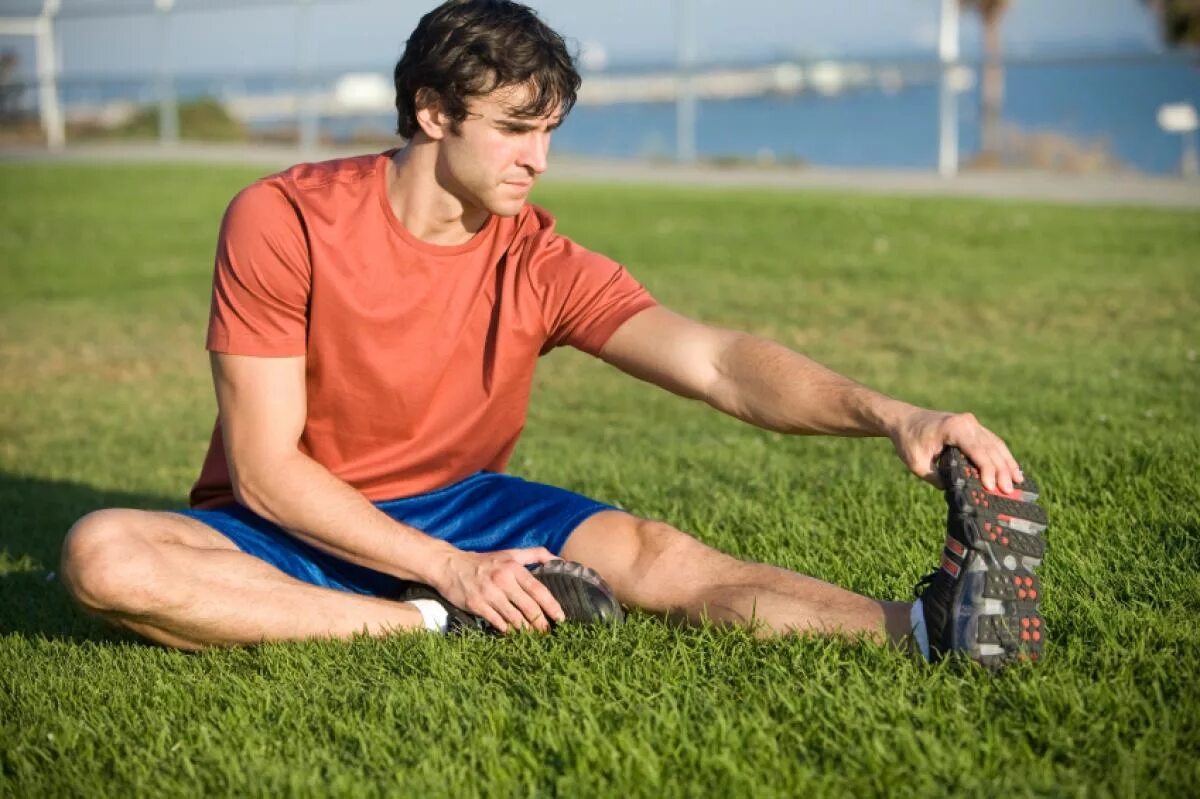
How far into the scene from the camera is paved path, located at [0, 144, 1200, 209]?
17.8 m

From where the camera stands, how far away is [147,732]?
335cm

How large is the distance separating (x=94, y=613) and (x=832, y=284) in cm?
830

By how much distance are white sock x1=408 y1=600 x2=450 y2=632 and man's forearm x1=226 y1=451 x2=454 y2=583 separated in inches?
3.9

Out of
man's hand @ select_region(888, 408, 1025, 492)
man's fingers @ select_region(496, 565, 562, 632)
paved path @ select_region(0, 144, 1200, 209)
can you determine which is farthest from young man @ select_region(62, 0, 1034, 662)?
paved path @ select_region(0, 144, 1200, 209)

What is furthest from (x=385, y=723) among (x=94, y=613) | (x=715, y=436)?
(x=715, y=436)

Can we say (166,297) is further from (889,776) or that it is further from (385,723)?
(889,776)

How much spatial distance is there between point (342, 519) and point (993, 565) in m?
1.64

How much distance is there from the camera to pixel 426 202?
4047mm

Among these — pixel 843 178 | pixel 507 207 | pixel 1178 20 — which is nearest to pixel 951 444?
pixel 507 207

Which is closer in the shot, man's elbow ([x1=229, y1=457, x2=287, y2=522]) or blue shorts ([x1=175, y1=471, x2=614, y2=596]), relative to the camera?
man's elbow ([x1=229, y1=457, x2=287, y2=522])

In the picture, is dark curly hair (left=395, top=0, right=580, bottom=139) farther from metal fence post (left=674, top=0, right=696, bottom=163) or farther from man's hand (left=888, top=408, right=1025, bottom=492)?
metal fence post (left=674, top=0, right=696, bottom=163)

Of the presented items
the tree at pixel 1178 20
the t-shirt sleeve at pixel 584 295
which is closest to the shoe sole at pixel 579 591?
the t-shirt sleeve at pixel 584 295

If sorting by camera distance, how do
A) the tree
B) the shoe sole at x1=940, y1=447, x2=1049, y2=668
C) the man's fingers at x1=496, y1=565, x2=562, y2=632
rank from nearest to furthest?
the shoe sole at x1=940, y1=447, x2=1049, y2=668, the man's fingers at x1=496, y1=565, x2=562, y2=632, the tree

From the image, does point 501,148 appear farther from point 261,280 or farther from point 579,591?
point 579,591
